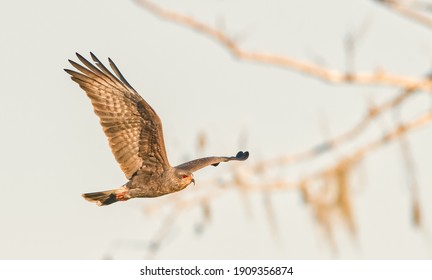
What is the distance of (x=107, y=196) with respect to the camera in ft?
43.6

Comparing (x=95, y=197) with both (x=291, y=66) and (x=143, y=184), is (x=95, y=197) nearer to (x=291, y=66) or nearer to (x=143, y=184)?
(x=143, y=184)

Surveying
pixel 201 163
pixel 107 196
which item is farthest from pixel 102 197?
pixel 201 163

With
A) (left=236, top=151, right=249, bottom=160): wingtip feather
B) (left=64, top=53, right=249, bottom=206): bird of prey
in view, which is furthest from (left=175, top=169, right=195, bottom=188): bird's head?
(left=236, top=151, right=249, bottom=160): wingtip feather

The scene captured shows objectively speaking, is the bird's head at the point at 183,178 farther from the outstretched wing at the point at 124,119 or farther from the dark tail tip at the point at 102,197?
the dark tail tip at the point at 102,197

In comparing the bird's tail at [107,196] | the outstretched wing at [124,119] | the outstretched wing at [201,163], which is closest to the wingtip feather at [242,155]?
the outstretched wing at [201,163]

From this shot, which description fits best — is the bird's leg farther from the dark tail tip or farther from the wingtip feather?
the wingtip feather

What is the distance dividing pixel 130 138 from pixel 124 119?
0.64 feet

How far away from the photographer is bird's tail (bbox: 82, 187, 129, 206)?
13.1 meters

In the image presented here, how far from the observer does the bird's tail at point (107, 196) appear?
13.1m

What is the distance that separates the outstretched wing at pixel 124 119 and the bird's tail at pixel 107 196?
0.25m

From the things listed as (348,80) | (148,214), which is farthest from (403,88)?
(148,214)

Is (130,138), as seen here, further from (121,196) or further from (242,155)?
(242,155)

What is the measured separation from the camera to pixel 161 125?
13562 millimetres

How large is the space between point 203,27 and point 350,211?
11.5 ft
